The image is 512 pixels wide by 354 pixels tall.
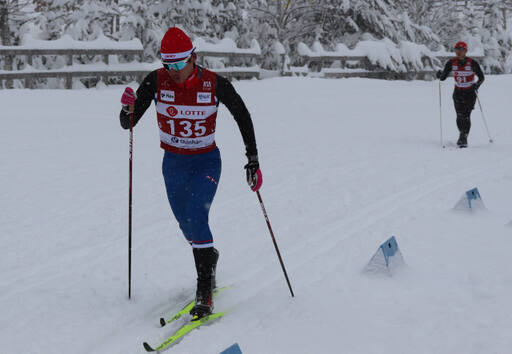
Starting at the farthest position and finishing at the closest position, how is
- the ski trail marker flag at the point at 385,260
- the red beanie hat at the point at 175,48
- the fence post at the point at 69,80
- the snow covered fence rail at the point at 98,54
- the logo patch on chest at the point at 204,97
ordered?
1. the fence post at the point at 69,80
2. the snow covered fence rail at the point at 98,54
3. the ski trail marker flag at the point at 385,260
4. the logo patch on chest at the point at 204,97
5. the red beanie hat at the point at 175,48

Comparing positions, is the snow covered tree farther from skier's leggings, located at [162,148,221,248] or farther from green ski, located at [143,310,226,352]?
green ski, located at [143,310,226,352]

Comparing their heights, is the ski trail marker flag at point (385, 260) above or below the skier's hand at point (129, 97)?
below

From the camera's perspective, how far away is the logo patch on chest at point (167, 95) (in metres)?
4.07

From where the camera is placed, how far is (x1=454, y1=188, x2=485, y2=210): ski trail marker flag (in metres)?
6.81

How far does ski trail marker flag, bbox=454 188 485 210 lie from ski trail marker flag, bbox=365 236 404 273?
2.19 m

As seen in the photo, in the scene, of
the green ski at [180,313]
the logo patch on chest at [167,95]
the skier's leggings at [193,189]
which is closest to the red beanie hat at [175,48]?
the logo patch on chest at [167,95]

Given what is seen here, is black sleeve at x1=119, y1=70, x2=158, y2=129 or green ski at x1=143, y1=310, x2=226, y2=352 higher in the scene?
black sleeve at x1=119, y1=70, x2=158, y2=129

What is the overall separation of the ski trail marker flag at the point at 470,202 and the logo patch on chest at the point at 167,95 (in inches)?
167

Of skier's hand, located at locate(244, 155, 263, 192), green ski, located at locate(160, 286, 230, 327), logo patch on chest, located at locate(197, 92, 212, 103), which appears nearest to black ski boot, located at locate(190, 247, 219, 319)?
green ski, located at locate(160, 286, 230, 327)

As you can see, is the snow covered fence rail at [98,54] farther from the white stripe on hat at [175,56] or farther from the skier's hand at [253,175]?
the skier's hand at [253,175]

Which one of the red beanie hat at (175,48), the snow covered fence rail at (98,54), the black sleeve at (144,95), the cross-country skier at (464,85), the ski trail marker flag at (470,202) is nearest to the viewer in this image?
the red beanie hat at (175,48)

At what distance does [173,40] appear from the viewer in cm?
385

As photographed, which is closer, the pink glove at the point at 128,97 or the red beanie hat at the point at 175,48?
the red beanie hat at the point at 175,48

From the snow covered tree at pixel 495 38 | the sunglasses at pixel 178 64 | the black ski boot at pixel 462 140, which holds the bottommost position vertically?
the black ski boot at pixel 462 140
